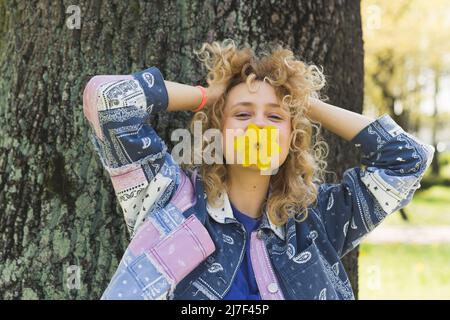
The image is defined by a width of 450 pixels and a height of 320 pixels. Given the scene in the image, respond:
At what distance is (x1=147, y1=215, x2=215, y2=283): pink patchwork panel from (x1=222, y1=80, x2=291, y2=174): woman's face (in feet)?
0.93

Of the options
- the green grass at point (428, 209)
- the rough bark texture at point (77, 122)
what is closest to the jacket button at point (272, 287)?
the rough bark texture at point (77, 122)

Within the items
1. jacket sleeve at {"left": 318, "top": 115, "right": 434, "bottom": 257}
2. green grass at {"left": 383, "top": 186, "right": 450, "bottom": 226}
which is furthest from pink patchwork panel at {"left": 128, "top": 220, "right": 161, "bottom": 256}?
A: green grass at {"left": 383, "top": 186, "right": 450, "bottom": 226}

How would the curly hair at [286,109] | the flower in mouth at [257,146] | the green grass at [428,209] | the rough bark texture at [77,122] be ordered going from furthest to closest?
the green grass at [428,209]
the rough bark texture at [77,122]
the curly hair at [286,109]
the flower in mouth at [257,146]

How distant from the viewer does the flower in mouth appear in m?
2.15

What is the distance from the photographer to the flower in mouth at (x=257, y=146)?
215cm

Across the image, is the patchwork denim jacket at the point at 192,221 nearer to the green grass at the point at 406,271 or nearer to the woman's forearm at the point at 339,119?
the woman's forearm at the point at 339,119

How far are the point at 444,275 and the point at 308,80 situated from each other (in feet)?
17.7

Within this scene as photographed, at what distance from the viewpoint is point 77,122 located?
267 centimetres

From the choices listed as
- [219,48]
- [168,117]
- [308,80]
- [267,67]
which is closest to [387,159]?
[308,80]

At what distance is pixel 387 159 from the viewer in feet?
7.70

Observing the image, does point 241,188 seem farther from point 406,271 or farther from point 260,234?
point 406,271

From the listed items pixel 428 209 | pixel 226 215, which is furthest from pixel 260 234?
pixel 428 209

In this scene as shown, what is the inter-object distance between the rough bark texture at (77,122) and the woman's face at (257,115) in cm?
46
